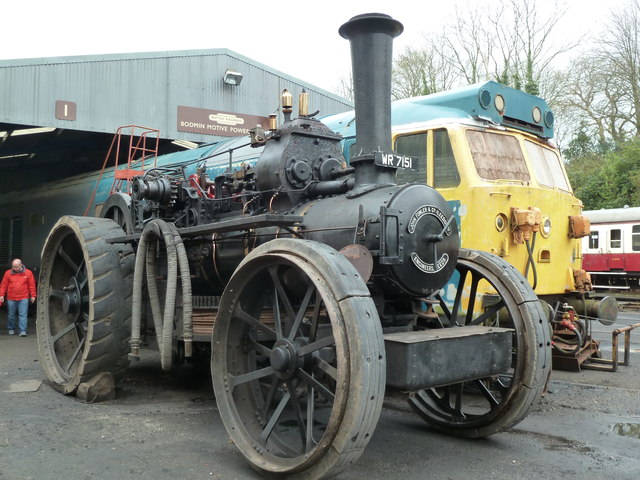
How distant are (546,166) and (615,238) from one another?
1444cm

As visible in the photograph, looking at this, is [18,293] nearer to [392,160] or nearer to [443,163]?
[443,163]

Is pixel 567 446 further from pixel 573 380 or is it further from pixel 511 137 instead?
pixel 511 137

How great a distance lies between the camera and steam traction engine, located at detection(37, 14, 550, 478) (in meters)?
3.19

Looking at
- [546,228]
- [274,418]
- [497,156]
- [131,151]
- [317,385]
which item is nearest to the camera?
[317,385]

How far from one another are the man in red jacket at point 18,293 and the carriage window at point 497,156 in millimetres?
8246

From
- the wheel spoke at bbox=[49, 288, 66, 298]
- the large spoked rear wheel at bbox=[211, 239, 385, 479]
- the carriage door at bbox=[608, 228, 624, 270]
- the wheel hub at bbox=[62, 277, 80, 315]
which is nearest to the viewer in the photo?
the large spoked rear wheel at bbox=[211, 239, 385, 479]

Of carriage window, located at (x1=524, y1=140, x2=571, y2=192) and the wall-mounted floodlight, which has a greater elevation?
the wall-mounted floodlight

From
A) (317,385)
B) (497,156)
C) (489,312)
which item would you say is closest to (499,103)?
(497,156)

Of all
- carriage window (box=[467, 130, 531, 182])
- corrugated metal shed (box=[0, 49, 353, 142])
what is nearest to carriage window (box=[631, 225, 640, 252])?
corrugated metal shed (box=[0, 49, 353, 142])

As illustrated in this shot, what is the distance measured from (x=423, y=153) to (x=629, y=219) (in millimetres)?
15566

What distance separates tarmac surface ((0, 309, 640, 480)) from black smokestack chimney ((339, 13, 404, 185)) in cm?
186

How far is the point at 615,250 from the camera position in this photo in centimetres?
1962

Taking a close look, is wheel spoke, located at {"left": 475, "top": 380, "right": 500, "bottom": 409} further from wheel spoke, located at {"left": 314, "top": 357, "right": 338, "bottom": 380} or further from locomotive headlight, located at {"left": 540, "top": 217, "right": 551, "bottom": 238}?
locomotive headlight, located at {"left": 540, "top": 217, "right": 551, "bottom": 238}

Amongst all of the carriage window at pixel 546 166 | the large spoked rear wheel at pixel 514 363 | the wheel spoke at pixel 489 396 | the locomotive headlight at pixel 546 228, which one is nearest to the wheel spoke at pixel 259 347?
the large spoked rear wheel at pixel 514 363
